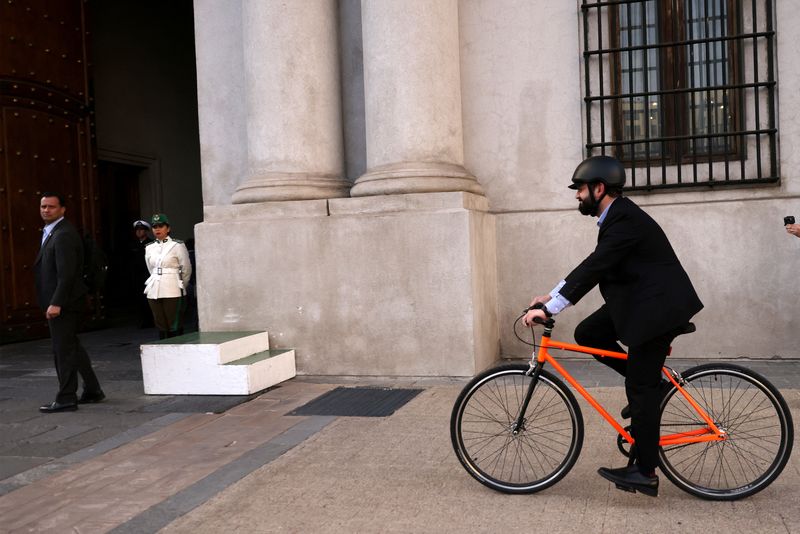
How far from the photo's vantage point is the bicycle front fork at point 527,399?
429 centimetres

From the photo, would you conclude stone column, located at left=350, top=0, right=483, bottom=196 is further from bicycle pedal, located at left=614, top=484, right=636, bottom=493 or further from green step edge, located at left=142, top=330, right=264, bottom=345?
bicycle pedal, located at left=614, top=484, right=636, bottom=493

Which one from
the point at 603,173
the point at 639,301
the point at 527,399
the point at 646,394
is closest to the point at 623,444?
the point at 646,394

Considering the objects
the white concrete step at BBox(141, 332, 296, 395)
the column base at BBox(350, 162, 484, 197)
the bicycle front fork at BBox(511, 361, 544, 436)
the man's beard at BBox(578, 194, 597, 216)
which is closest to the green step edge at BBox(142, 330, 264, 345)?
the white concrete step at BBox(141, 332, 296, 395)

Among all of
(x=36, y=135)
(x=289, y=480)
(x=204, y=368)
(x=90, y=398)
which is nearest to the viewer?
(x=289, y=480)

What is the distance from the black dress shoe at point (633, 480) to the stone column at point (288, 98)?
5.10m

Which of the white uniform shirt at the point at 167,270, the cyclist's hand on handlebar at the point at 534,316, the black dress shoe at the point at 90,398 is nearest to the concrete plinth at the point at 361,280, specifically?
the white uniform shirt at the point at 167,270

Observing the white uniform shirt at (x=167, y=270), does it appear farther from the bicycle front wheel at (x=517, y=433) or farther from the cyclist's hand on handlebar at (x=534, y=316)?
the cyclist's hand on handlebar at (x=534, y=316)

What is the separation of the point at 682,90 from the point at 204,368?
5.34m

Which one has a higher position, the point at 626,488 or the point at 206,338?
the point at 206,338

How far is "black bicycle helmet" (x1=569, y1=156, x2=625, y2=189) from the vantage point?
4.22 metres

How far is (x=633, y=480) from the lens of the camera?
4133mm

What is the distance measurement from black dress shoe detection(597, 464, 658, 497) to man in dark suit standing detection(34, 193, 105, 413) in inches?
188

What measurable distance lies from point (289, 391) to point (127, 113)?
10162mm

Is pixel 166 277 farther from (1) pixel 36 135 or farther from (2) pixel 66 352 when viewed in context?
(1) pixel 36 135
